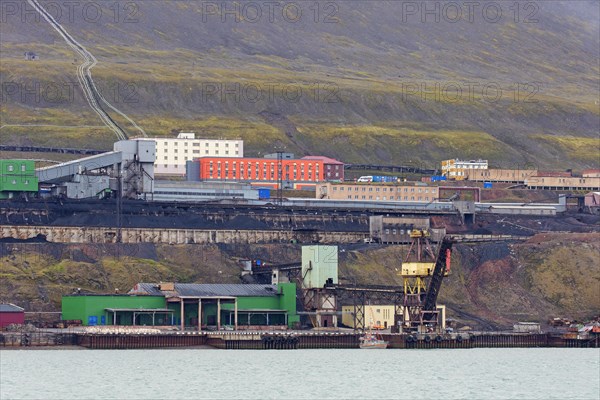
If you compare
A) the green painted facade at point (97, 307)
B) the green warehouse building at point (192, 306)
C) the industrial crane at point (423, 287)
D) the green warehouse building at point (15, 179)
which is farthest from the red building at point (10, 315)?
the green warehouse building at point (15, 179)

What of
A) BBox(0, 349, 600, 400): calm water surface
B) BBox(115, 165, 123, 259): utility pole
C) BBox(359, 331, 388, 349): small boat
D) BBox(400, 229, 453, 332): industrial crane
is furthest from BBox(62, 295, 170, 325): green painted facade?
BBox(400, 229, 453, 332): industrial crane

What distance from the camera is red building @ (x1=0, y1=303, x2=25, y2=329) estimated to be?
439 ft

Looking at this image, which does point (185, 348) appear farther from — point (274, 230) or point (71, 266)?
point (274, 230)

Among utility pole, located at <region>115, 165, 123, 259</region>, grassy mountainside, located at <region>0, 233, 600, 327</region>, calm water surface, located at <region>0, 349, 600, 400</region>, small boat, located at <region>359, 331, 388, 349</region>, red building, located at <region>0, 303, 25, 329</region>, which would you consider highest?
utility pole, located at <region>115, 165, 123, 259</region>

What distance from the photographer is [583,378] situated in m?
107

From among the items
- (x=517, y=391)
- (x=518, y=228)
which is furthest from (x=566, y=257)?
(x=517, y=391)

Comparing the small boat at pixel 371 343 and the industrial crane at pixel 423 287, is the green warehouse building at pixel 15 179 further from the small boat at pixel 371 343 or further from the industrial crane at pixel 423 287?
the small boat at pixel 371 343

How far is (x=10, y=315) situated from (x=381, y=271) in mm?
45929

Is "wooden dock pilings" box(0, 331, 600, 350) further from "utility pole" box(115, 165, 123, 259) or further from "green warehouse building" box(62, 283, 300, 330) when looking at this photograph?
"utility pole" box(115, 165, 123, 259)

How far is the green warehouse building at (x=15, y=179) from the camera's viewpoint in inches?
6806

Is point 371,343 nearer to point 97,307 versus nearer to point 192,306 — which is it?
point 192,306

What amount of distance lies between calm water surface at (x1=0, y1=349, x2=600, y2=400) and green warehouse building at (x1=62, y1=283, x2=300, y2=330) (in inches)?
510

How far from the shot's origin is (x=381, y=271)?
16650cm

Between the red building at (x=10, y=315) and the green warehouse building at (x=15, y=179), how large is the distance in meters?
39.6
